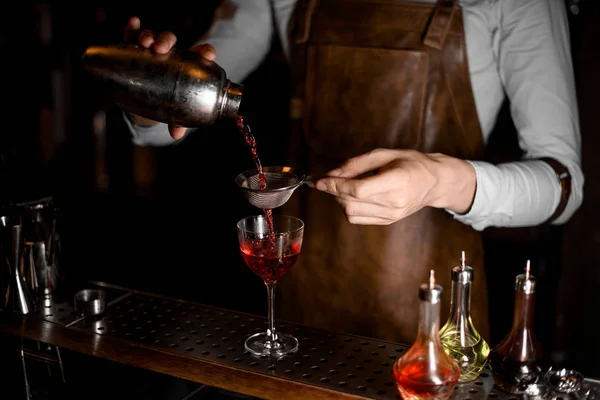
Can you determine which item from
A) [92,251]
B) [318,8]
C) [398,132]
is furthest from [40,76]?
[398,132]

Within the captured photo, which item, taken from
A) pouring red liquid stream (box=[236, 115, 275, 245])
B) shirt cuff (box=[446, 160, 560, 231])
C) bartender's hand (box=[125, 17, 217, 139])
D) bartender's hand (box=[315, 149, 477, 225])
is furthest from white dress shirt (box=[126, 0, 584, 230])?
pouring red liquid stream (box=[236, 115, 275, 245])

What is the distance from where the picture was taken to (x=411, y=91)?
2.17 m

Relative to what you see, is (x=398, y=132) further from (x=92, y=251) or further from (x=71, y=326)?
(x=92, y=251)

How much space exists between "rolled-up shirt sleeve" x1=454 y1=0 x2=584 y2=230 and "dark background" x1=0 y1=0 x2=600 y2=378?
65.9 inches

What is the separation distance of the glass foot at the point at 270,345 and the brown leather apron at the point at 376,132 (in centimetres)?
75

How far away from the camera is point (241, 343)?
1.62m

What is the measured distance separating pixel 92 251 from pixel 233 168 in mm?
1180

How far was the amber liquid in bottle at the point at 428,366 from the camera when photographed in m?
1.26

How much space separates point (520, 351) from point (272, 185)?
2.45ft

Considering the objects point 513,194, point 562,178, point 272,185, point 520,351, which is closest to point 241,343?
point 272,185

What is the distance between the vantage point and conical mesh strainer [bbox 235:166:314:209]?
1628mm

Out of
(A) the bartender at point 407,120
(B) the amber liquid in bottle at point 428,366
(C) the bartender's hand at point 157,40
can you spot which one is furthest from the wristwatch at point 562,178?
(C) the bartender's hand at point 157,40

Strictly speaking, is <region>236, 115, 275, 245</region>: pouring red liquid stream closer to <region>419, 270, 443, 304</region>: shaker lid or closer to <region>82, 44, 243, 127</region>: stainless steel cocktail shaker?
<region>82, 44, 243, 127</region>: stainless steel cocktail shaker

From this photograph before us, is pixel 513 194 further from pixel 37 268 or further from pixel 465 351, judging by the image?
pixel 37 268
